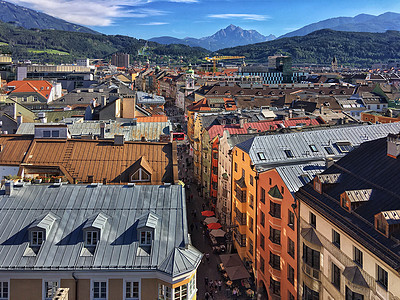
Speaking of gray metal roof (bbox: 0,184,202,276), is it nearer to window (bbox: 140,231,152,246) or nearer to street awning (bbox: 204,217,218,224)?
window (bbox: 140,231,152,246)

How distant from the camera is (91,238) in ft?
93.0

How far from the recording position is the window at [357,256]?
94.1ft

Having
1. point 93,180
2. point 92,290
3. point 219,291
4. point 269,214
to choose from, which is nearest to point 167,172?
point 93,180

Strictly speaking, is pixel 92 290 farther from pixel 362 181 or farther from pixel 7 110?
pixel 7 110

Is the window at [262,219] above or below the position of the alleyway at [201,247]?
above

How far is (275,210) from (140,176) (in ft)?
43.9

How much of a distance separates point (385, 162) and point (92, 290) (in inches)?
860

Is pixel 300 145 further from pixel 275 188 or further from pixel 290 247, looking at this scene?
pixel 290 247

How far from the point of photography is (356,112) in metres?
118

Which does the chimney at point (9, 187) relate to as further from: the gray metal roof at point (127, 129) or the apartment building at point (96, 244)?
the gray metal roof at point (127, 129)

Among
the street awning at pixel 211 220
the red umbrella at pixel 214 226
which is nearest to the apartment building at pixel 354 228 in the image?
the red umbrella at pixel 214 226

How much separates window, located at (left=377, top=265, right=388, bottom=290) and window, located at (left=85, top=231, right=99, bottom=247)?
680 inches

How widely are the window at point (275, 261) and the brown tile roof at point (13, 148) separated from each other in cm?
2628

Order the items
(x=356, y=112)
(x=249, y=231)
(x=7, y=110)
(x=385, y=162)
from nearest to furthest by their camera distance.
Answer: (x=385, y=162)
(x=249, y=231)
(x=7, y=110)
(x=356, y=112)
